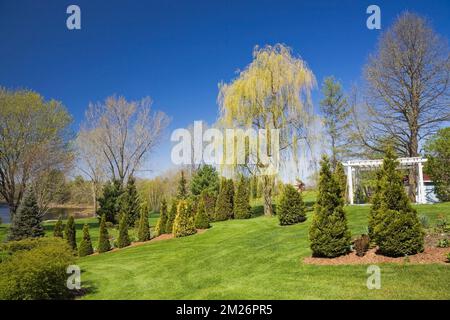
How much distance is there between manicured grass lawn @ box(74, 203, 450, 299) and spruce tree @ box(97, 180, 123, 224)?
13.0 metres

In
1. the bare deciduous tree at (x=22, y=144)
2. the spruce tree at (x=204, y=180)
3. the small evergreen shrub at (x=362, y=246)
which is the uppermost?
the bare deciduous tree at (x=22, y=144)

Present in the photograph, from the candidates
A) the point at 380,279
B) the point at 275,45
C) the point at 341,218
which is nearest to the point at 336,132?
the point at 275,45

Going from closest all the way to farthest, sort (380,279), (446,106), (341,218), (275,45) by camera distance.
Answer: (380,279)
(341,218)
(275,45)
(446,106)

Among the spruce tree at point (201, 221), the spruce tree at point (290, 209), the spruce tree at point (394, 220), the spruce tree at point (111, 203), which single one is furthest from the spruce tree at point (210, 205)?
A: the spruce tree at point (394, 220)

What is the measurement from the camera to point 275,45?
619 inches

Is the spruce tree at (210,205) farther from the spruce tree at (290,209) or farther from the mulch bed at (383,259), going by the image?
the mulch bed at (383,259)

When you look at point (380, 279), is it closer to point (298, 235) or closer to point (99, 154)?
point (298, 235)

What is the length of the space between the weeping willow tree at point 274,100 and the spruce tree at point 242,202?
2468 millimetres

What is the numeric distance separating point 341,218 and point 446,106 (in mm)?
15281

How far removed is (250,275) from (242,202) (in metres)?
11.1

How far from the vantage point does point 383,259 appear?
696 cm

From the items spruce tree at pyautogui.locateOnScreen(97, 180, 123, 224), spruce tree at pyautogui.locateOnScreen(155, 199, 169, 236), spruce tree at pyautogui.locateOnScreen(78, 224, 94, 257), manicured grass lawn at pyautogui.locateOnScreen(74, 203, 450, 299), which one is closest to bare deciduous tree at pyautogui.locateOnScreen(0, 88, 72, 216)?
spruce tree at pyautogui.locateOnScreen(97, 180, 123, 224)

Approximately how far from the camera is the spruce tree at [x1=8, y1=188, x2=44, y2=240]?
42.8 feet

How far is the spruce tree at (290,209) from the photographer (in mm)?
12891
